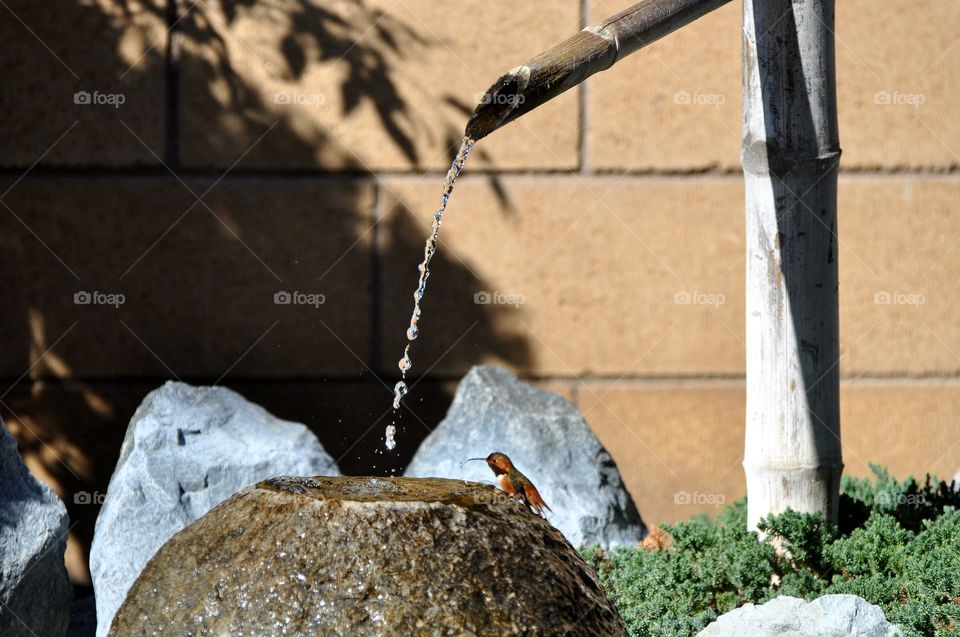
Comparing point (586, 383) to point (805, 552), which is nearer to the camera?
point (805, 552)

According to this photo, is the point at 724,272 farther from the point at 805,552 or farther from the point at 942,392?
the point at 805,552

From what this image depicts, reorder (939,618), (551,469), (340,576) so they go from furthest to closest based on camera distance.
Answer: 1. (551,469)
2. (939,618)
3. (340,576)

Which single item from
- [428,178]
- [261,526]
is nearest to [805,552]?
[261,526]

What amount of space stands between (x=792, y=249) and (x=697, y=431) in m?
2.03

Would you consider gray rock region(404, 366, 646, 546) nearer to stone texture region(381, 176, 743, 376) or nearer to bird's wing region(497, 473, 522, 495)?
stone texture region(381, 176, 743, 376)

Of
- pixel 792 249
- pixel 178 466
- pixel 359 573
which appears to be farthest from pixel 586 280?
pixel 359 573

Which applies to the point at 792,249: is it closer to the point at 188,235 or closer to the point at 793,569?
the point at 793,569

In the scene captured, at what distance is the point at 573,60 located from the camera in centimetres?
331

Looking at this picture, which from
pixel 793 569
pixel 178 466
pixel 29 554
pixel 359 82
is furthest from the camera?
pixel 359 82

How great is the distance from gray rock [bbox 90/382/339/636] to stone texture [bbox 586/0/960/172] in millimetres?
2302

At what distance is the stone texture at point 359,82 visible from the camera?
5711 millimetres

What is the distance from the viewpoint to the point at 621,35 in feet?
11.4

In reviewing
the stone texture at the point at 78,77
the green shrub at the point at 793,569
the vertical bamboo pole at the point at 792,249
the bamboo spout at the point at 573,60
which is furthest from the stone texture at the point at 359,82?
the green shrub at the point at 793,569

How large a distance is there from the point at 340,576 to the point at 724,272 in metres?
3.91
